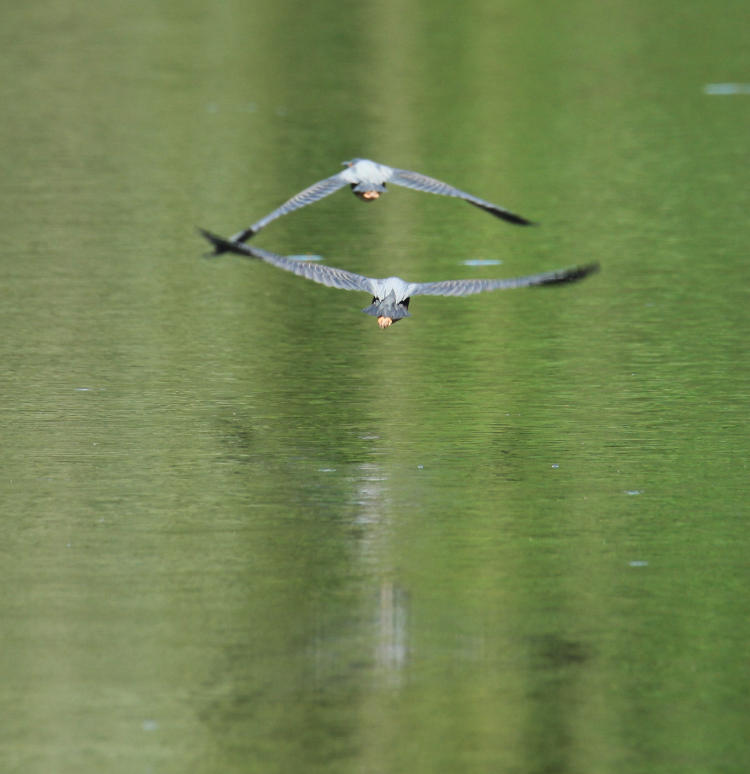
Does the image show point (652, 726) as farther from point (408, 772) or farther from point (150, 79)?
point (150, 79)

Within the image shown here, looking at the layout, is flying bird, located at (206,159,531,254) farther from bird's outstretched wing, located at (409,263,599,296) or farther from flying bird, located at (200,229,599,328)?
bird's outstretched wing, located at (409,263,599,296)

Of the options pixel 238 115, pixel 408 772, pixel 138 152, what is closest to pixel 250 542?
pixel 408 772

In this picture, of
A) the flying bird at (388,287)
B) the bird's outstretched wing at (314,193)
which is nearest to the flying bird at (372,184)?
the bird's outstretched wing at (314,193)

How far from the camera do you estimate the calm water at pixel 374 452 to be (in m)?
6.28

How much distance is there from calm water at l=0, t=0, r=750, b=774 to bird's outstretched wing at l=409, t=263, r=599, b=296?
859 millimetres

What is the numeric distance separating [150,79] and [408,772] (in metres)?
17.9

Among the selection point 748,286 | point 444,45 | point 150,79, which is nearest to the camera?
point 748,286

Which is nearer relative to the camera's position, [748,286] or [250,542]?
[250,542]

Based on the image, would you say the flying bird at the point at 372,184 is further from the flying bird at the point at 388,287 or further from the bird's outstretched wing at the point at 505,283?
the bird's outstretched wing at the point at 505,283

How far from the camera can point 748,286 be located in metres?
13.0

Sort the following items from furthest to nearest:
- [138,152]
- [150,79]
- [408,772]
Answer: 1. [150,79]
2. [138,152]
3. [408,772]

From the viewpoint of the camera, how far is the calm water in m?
6.28

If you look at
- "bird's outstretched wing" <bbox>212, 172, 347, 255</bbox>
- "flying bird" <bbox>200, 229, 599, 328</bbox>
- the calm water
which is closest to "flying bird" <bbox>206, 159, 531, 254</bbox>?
"bird's outstretched wing" <bbox>212, 172, 347, 255</bbox>

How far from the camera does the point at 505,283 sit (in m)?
8.32
